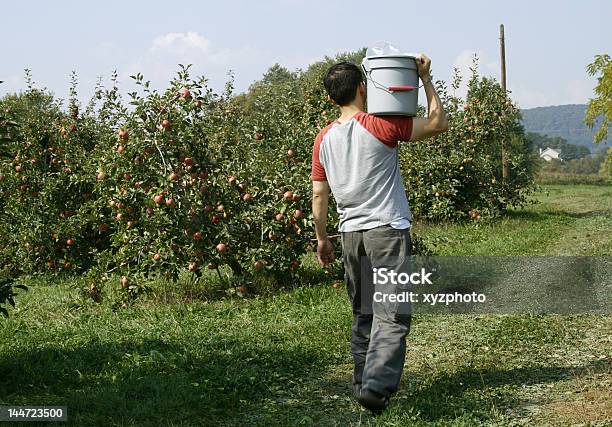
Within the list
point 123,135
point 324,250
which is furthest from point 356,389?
point 123,135

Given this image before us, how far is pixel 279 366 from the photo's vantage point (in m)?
5.69

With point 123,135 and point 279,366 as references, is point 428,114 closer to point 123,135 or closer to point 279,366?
point 279,366

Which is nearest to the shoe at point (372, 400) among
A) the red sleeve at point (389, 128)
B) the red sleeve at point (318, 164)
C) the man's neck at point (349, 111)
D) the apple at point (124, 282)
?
the red sleeve at point (318, 164)

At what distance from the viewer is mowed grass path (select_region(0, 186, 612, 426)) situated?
467 cm

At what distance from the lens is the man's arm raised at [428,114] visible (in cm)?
440

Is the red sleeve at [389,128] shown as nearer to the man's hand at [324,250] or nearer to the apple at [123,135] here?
the man's hand at [324,250]

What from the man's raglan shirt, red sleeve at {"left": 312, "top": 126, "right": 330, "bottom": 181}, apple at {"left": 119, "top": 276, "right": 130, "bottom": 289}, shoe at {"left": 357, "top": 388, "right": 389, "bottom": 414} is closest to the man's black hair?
the man's raglan shirt

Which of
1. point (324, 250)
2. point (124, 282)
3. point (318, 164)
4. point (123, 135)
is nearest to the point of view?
point (318, 164)

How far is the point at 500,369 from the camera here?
5.45 meters

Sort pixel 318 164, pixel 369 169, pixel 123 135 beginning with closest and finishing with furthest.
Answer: pixel 369 169 → pixel 318 164 → pixel 123 135

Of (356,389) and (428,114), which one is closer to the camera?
(428,114)

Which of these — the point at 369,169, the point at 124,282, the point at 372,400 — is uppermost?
the point at 369,169

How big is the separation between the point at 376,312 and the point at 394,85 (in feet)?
4.13

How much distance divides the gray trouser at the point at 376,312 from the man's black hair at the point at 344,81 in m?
0.77
